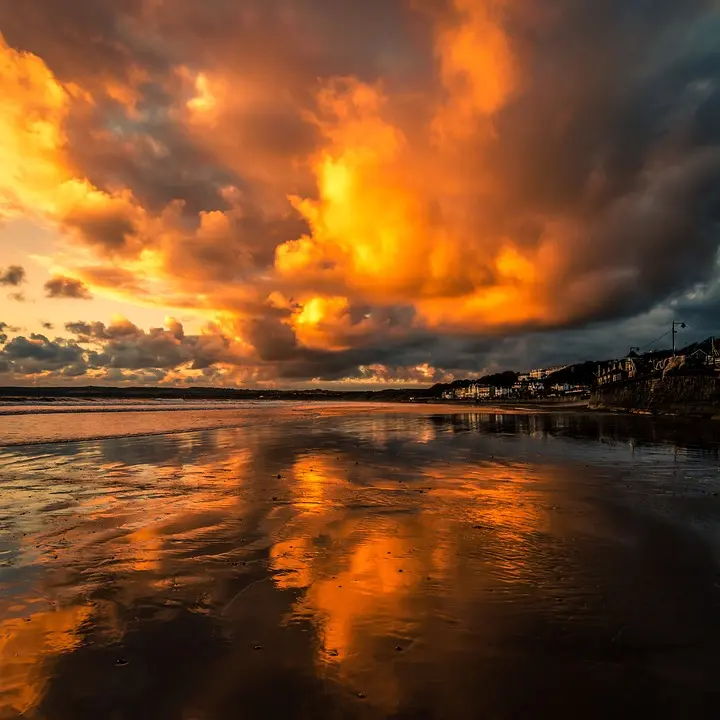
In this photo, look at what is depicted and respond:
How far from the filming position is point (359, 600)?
728 centimetres

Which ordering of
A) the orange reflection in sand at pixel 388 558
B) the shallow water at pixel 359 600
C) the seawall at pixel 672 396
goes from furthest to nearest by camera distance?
the seawall at pixel 672 396
the orange reflection in sand at pixel 388 558
the shallow water at pixel 359 600

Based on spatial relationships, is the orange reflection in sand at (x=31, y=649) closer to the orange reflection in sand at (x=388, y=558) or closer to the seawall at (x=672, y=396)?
the orange reflection in sand at (x=388, y=558)

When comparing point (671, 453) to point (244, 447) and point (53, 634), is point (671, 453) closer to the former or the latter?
point (244, 447)

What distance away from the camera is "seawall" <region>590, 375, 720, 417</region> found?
6167 centimetres

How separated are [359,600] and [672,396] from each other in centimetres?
8114

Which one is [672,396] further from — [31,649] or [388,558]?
[31,649]

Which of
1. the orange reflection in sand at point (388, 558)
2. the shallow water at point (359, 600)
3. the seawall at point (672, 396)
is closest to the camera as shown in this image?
the shallow water at point (359, 600)

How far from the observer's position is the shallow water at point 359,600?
5023mm

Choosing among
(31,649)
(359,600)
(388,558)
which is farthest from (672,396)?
(31,649)

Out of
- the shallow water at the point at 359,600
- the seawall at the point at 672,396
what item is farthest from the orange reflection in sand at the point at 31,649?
the seawall at the point at 672,396

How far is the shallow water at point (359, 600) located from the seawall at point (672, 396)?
57.6 m

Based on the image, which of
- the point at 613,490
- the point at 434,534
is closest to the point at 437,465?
the point at 613,490

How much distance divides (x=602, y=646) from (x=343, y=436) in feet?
94.7

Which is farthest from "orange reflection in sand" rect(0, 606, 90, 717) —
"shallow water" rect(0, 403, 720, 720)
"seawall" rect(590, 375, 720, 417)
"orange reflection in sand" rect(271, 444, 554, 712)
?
"seawall" rect(590, 375, 720, 417)
